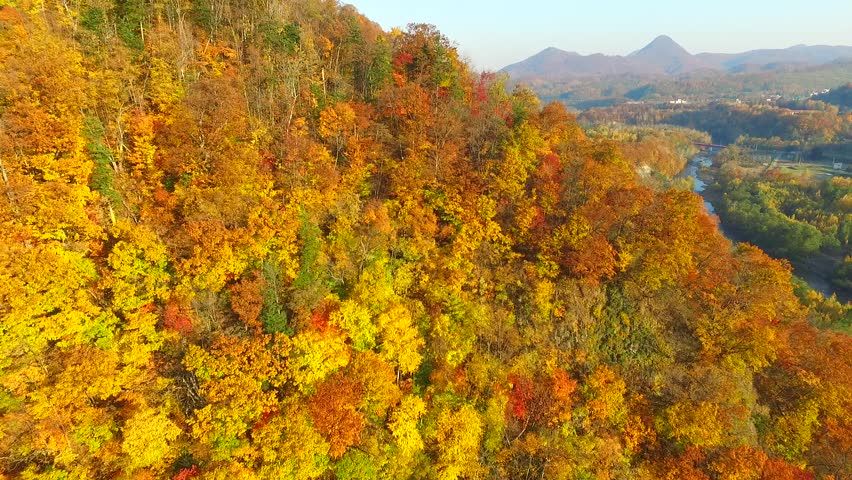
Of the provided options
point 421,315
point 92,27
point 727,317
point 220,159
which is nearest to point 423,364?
point 421,315

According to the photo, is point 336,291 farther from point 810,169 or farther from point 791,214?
point 810,169

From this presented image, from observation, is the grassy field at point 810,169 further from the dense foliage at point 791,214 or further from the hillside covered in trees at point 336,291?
the hillside covered in trees at point 336,291

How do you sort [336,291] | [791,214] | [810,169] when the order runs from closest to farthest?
[336,291] < [791,214] < [810,169]

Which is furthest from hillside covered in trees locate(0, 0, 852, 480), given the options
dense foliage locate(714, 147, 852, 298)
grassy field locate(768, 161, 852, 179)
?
grassy field locate(768, 161, 852, 179)

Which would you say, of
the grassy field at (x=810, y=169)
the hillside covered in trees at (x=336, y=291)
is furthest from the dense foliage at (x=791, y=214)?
the hillside covered in trees at (x=336, y=291)

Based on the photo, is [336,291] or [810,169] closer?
[336,291]

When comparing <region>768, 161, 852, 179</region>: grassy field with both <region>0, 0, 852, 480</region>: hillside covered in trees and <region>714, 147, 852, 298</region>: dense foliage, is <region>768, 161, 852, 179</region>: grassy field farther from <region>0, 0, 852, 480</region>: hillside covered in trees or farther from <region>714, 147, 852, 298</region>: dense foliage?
<region>0, 0, 852, 480</region>: hillside covered in trees

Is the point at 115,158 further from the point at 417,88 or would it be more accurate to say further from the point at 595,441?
the point at 595,441

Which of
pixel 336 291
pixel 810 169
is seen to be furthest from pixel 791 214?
pixel 336 291
